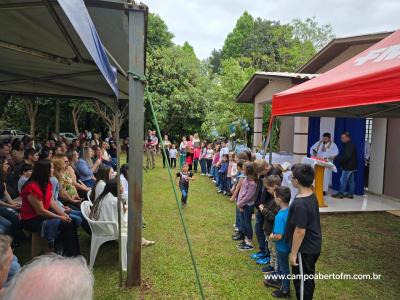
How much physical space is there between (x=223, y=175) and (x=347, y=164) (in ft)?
11.5

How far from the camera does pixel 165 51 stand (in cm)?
2450

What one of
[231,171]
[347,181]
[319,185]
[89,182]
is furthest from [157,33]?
[319,185]

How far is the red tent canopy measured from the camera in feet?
10.1

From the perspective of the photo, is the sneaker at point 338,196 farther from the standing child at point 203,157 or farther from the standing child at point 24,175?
the standing child at point 24,175

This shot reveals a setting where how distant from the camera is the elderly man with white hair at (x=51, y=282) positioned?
109 centimetres

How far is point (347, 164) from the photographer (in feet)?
27.7

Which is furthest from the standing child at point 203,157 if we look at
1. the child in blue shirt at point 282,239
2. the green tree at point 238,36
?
the green tree at point 238,36

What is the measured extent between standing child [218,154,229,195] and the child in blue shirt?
231 inches

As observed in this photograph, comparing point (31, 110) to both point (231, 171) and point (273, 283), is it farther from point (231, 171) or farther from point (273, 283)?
point (273, 283)

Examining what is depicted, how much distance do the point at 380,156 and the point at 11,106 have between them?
99.5 ft

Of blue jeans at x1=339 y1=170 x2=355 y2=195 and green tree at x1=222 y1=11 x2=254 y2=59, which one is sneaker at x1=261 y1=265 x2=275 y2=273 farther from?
green tree at x1=222 y1=11 x2=254 y2=59

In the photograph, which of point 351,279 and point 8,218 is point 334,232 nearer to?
point 351,279

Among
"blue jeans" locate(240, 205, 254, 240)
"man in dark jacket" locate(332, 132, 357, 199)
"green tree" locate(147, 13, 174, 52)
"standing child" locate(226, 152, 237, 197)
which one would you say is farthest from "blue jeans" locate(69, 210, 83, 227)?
"green tree" locate(147, 13, 174, 52)

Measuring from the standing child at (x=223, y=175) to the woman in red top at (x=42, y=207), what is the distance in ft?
19.2
